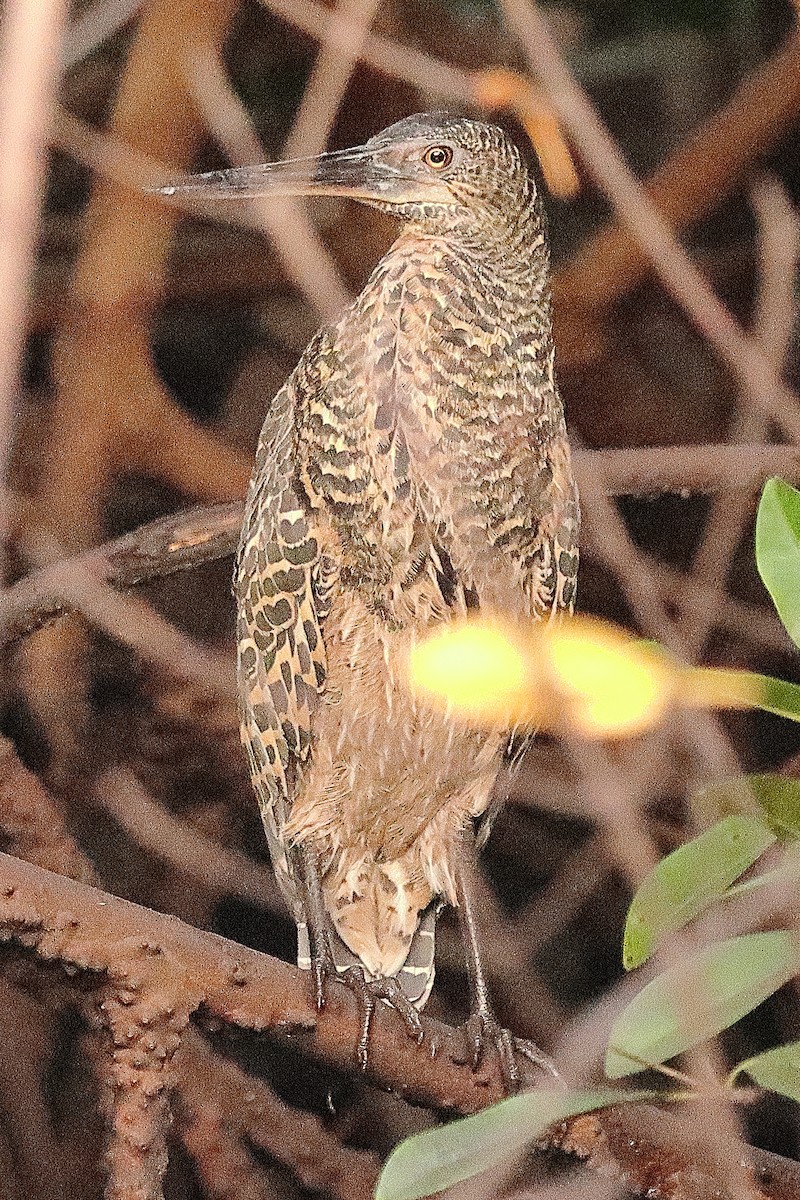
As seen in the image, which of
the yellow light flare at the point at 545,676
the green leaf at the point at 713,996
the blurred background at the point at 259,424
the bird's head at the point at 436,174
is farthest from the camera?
the blurred background at the point at 259,424

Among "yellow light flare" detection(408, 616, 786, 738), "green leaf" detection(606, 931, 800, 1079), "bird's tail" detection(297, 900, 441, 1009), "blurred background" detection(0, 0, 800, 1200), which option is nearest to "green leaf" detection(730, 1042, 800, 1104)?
"green leaf" detection(606, 931, 800, 1079)

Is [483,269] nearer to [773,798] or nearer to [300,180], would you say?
[300,180]

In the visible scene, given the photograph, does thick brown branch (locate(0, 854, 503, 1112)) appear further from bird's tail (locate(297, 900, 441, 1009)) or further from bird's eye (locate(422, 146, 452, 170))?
bird's eye (locate(422, 146, 452, 170))

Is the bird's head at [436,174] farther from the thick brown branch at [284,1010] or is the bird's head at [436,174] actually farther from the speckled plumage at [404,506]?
the thick brown branch at [284,1010]

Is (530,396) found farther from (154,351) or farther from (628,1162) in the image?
(154,351)

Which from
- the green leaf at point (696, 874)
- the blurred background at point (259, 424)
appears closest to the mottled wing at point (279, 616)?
the blurred background at point (259, 424)

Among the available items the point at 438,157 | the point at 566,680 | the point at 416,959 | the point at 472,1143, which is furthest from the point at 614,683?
the point at 416,959
